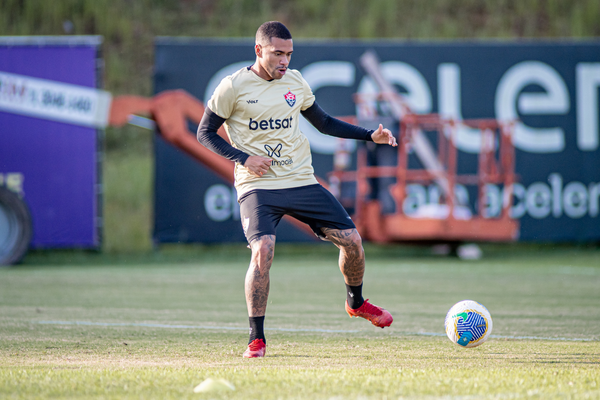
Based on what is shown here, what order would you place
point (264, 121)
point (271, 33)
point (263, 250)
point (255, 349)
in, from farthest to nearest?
1. point (264, 121)
2. point (271, 33)
3. point (263, 250)
4. point (255, 349)

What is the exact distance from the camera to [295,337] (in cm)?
547

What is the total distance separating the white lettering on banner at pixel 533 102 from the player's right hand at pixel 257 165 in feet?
37.2

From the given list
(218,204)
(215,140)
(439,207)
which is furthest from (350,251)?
(218,204)

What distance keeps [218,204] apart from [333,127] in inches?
372

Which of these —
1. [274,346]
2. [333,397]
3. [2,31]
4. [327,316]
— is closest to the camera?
[333,397]

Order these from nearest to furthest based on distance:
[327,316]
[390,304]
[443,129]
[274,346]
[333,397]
Answer: [333,397], [274,346], [327,316], [390,304], [443,129]

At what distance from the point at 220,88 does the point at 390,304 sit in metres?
3.73


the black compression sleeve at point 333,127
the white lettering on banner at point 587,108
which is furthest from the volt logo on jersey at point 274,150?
the white lettering on banner at point 587,108

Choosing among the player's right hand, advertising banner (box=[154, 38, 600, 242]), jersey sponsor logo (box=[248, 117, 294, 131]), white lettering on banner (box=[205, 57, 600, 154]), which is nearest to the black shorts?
the player's right hand

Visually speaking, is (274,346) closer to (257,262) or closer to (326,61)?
(257,262)

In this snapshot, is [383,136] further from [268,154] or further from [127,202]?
[127,202]

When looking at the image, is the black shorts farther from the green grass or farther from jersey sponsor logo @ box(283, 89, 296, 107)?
the green grass

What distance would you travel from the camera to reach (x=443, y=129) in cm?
1437

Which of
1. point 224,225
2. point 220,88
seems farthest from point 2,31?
point 220,88
